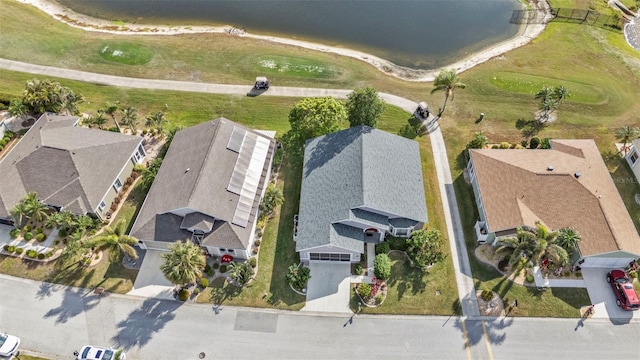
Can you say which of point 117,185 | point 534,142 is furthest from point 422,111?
point 117,185

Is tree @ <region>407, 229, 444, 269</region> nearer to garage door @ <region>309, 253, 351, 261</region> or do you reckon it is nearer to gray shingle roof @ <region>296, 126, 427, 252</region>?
gray shingle roof @ <region>296, 126, 427, 252</region>

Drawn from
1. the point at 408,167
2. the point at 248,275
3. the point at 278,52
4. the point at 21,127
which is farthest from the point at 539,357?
the point at 21,127

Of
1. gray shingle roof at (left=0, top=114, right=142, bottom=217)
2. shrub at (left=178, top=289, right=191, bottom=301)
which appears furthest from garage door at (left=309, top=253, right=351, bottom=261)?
gray shingle roof at (left=0, top=114, right=142, bottom=217)

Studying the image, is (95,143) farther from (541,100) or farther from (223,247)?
(541,100)

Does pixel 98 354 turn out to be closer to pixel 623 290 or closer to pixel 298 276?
pixel 298 276

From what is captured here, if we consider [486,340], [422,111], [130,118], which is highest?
[422,111]
